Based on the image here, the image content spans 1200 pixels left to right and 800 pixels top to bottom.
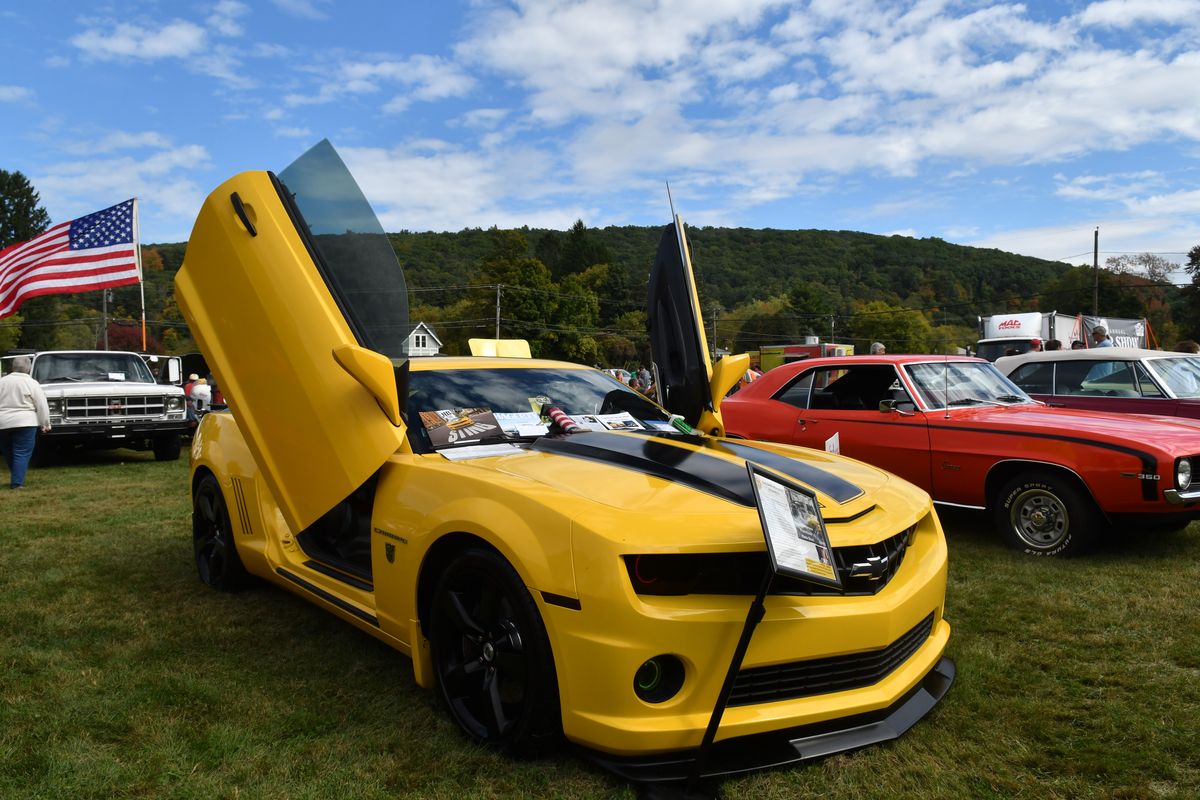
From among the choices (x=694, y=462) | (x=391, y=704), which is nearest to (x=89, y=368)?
(x=391, y=704)

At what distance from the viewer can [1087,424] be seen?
5.46 meters

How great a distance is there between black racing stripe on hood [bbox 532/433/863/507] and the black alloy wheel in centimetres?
228

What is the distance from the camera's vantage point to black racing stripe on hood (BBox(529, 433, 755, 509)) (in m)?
2.62

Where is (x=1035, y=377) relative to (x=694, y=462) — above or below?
above

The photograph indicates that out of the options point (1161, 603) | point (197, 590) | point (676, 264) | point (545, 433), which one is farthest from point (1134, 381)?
point (197, 590)

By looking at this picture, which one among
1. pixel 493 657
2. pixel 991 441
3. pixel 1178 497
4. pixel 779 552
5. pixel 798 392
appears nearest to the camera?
pixel 779 552

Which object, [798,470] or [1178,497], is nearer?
[798,470]

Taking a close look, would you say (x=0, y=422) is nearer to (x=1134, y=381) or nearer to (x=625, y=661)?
(x=625, y=661)

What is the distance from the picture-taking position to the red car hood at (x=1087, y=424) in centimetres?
513

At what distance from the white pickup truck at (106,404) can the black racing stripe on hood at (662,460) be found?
10194 mm

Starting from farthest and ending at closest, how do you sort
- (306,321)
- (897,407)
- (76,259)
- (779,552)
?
(76,259) → (897,407) → (306,321) → (779,552)

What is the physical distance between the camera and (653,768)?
7.45 feet

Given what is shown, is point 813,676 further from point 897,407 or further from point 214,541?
point 897,407

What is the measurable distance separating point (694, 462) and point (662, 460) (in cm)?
12
